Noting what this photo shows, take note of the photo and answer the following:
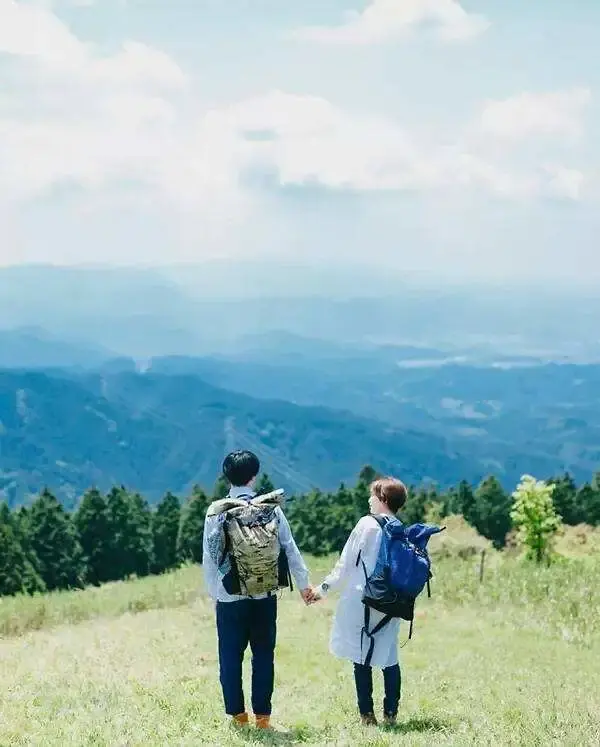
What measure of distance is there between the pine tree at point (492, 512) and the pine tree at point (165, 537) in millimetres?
27437

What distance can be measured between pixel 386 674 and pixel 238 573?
1.94 m

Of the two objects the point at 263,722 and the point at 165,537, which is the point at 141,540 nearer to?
the point at 165,537

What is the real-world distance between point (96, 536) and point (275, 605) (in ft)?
221

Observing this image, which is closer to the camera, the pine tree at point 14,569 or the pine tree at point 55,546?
the pine tree at point 14,569

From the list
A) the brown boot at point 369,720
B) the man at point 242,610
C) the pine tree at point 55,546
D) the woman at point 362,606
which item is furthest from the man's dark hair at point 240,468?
the pine tree at point 55,546

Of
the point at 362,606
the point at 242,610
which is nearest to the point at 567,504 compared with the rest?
the point at 362,606

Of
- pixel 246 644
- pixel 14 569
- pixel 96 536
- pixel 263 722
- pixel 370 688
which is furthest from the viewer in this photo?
pixel 96 536

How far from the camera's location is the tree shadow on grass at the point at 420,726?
8312 millimetres

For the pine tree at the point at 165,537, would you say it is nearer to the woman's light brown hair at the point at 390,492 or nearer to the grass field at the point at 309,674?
the grass field at the point at 309,674

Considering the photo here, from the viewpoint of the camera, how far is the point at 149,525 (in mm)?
77688

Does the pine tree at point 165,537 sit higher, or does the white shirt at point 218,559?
the white shirt at point 218,559

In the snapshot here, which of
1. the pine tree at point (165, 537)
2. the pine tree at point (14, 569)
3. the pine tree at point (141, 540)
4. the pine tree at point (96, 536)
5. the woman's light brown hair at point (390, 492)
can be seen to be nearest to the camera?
the woman's light brown hair at point (390, 492)

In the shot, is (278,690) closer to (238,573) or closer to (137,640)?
(238,573)

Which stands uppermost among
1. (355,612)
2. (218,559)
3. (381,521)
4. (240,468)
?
(240,468)
